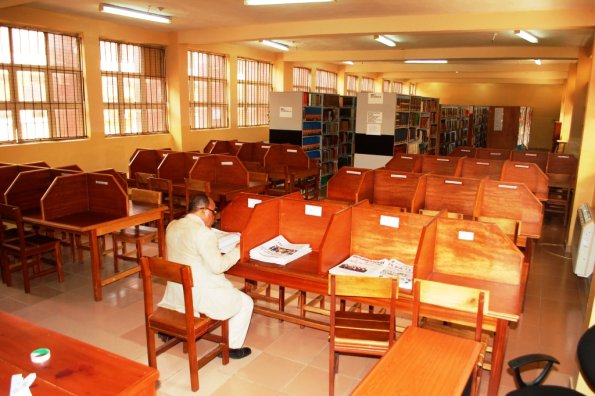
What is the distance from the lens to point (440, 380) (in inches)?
73.8

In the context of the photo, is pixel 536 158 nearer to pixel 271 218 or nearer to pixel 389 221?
pixel 389 221

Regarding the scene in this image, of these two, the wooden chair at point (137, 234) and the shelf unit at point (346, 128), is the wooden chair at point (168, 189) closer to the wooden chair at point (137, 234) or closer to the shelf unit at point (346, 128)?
the wooden chair at point (137, 234)

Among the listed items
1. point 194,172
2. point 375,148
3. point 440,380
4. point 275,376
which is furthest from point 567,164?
point 440,380

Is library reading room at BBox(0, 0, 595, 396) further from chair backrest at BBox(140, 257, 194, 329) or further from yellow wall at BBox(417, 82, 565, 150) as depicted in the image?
yellow wall at BBox(417, 82, 565, 150)

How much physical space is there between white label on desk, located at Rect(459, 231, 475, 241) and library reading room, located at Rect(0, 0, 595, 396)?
43 mm

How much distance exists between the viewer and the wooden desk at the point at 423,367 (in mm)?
1814

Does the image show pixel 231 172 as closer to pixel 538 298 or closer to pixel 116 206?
pixel 116 206

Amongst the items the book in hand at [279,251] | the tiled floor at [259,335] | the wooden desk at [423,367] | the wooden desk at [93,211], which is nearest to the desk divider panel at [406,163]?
the tiled floor at [259,335]

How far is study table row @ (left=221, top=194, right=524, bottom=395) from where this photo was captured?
2824mm

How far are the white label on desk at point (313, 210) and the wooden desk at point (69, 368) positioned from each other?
198 cm

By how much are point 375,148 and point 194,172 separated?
3.82 metres

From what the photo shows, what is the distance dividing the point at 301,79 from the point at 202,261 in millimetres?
11801

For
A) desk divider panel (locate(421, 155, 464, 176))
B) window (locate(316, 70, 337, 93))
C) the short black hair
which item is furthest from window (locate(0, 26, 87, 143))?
window (locate(316, 70, 337, 93))

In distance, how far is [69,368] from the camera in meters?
1.80
